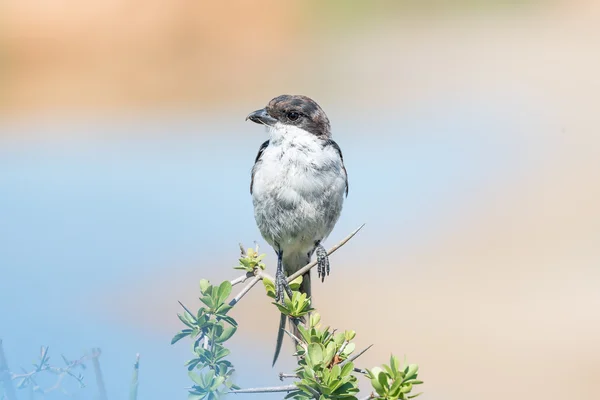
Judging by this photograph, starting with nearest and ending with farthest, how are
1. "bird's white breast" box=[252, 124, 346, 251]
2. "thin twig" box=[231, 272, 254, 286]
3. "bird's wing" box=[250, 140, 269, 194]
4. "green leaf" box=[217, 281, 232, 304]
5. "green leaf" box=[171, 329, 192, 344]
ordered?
"green leaf" box=[171, 329, 192, 344] < "green leaf" box=[217, 281, 232, 304] < "thin twig" box=[231, 272, 254, 286] < "bird's white breast" box=[252, 124, 346, 251] < "bird's wing" box=[250, 140, 269, 194]

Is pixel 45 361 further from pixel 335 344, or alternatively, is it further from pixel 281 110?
pixel 281 110

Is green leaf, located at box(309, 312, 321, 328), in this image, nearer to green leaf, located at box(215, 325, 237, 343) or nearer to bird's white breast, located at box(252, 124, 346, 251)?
green leaf, located at box(215, 325, 237, 343)

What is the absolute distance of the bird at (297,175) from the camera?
3312 millimetres

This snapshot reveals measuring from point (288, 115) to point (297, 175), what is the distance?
314 mm

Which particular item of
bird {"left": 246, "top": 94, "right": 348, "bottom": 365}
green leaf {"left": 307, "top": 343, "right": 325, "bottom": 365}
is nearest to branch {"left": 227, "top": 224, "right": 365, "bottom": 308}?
green leaf {"left": 307, "top": 343, "right": 325, "bottom": 365}

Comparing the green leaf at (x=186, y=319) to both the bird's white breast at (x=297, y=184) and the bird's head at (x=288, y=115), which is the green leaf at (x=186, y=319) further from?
the bird's head at (x=288, y=115)

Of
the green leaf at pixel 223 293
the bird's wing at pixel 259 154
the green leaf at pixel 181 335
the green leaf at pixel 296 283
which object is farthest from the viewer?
the bird's wing at pixel 259 154

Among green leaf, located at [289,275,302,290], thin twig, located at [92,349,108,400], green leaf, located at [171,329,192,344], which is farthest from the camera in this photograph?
green leaf, located at [289,275,302,290]

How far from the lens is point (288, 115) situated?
11.1ft

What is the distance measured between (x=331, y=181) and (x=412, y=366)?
169 centimetres

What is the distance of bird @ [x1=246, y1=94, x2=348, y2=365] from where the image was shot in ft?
10.9

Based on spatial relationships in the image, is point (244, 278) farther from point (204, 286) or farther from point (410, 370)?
point (410, 370)

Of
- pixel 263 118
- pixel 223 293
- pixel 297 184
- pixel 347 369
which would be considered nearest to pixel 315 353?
pixel 347 369

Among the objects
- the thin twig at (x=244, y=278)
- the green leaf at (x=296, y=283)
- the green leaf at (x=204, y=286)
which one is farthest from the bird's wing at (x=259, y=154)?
the green leaf at (x=204, y=286)
